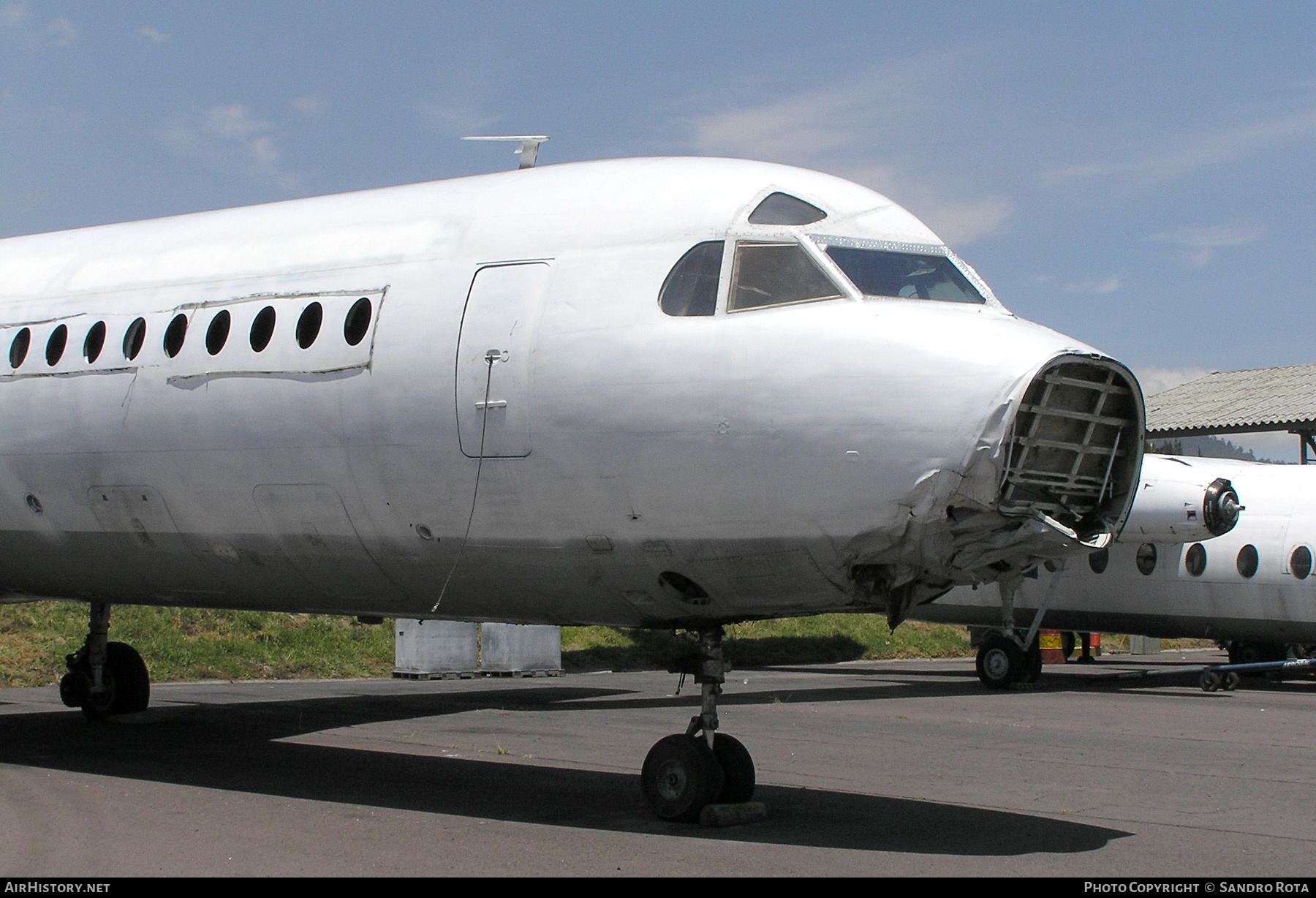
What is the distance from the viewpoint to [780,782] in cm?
1076

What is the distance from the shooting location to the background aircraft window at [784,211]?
8.02m

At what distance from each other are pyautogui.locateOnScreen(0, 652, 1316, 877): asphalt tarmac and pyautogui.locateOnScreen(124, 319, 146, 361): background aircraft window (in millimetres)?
3193

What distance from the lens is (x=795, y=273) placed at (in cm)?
776

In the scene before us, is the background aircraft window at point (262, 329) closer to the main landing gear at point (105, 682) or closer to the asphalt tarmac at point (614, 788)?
the asphalt tarmac at point (614, 788)

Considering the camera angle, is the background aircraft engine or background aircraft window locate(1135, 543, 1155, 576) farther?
background aircraft window locate(1135, 543, 1155, 576)

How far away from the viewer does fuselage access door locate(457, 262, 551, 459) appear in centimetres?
796

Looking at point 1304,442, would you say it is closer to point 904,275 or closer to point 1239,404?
point 1239,404

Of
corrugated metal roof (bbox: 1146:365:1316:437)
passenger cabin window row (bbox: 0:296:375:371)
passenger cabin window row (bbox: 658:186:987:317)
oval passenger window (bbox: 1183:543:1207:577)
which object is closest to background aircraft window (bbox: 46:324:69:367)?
passenger cabin window row (bbox: 0:296:375:371)

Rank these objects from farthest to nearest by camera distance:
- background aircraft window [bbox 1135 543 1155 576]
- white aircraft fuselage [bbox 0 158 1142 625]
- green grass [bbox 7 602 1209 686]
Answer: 1. background aircraft window [bbox 1135 543 1155 576]
2. green grass [bbox 7 602 1209 686]
3. white aircraft fuselage [bbox 0 158 1142 625]

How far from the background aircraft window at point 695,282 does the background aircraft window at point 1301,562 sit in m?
17.8

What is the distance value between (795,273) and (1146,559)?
1829 centimetres

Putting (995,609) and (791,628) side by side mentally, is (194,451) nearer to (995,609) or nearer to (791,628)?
(995,609)

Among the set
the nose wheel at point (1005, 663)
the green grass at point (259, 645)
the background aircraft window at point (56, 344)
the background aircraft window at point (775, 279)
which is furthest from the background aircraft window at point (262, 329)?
the nose wheel at point (1005, 663)

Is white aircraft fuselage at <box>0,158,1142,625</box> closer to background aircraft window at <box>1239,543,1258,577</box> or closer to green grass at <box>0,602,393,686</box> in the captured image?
green grass at <box>0,602,393,686</box>
